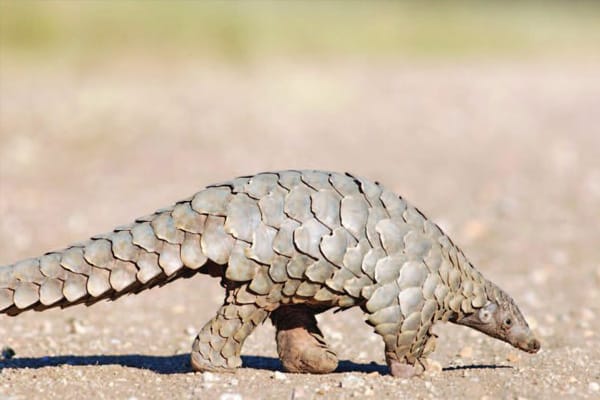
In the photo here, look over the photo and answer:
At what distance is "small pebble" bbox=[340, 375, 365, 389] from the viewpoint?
570cm

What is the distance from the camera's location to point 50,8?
19891mm

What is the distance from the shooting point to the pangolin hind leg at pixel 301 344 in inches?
235

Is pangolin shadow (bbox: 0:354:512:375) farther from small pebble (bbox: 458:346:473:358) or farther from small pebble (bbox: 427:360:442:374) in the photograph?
small pebble (bbox: 458:346:473:358)

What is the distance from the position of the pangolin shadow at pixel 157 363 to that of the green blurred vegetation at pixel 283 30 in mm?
12909

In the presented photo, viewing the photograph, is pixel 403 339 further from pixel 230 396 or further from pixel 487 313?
pixel 230 396

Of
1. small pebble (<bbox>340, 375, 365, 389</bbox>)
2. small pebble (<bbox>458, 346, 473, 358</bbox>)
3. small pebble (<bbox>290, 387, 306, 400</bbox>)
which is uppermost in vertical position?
small pebble (<bbox>458, 346, 473, 358</bbox>)

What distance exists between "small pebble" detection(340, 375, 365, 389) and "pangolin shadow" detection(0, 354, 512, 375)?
51 centimetres

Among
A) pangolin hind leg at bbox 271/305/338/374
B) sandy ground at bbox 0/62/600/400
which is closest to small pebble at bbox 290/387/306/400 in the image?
sandy ground at bbox 0/62/600/400

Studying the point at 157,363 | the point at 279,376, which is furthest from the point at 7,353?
the point at 279,376

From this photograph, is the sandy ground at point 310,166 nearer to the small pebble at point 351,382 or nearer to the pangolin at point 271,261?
the small pebble at point 351,382

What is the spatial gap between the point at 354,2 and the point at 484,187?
1910cm

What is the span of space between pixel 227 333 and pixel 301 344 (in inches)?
17.8

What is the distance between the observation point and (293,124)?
57.6 ft

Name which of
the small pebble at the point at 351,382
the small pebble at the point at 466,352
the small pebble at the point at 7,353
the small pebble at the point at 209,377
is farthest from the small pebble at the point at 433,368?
the small pebble at the point at 7,353
